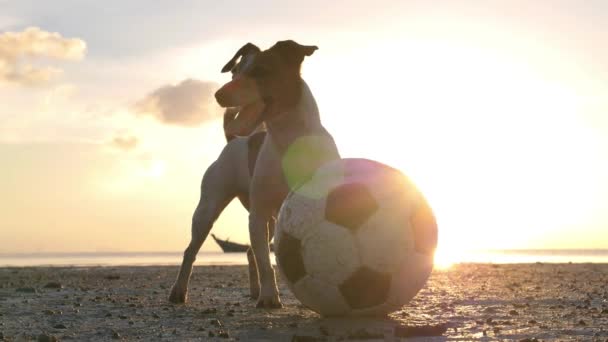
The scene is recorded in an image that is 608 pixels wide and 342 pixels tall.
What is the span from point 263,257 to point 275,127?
1.43 m

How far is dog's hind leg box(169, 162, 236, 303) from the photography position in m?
8.83

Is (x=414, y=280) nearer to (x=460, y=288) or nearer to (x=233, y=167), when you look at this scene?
(x=233, y=167)

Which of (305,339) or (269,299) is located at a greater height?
(269,299)

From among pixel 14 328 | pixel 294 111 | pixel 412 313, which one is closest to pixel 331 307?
pixel 412 313

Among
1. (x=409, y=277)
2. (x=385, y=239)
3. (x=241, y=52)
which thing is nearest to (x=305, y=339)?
(x=385, y=239)

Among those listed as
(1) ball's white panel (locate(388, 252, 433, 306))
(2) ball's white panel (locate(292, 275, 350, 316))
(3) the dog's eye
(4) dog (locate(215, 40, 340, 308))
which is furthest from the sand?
(3) the dog's eye

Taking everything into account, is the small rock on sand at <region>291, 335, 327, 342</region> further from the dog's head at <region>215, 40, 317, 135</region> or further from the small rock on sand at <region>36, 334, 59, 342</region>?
the dog's head at <region>215, 40, 317, 135</region>

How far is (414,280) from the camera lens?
6.01 meters

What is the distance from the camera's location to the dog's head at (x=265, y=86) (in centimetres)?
707

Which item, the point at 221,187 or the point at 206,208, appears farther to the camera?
the point at 206,208

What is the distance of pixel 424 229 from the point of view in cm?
611

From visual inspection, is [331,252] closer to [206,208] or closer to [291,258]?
[291,258]

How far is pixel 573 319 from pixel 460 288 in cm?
460

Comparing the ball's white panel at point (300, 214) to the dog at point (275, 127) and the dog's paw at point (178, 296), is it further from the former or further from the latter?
the dog's paw at point (178, 296)
